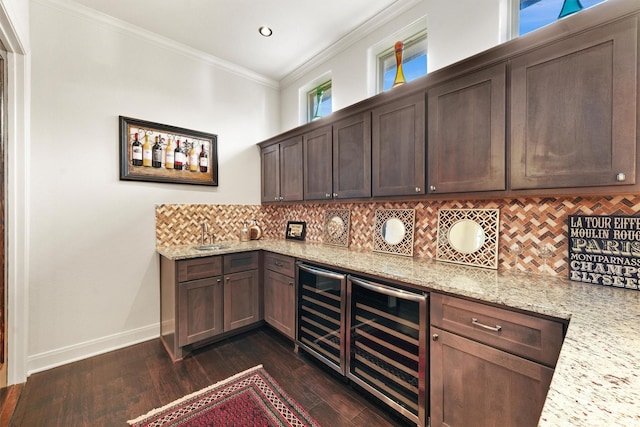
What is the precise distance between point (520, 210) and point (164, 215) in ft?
10.6

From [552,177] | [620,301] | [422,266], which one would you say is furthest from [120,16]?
[620,301]

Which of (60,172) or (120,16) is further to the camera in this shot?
(120,16)

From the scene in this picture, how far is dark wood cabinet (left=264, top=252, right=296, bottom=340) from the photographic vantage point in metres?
2.51

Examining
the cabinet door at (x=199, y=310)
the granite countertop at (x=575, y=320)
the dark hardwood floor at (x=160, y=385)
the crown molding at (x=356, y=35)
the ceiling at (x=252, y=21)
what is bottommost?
the dark hardwood floor at (x=160, y=385)

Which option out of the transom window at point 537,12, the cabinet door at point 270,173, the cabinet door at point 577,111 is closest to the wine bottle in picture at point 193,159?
the cabinet door at point 270,173

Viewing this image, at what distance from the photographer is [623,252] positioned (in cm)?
137

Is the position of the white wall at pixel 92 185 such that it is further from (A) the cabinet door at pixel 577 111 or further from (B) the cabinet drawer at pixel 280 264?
(A) the cabinet door at pixel 577 111

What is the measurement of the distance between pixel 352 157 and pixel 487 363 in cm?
178

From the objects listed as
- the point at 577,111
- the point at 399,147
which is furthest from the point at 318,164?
the point at 577,111

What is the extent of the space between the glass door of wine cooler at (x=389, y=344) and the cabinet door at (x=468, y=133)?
83cm

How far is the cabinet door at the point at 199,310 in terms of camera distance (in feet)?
7.89

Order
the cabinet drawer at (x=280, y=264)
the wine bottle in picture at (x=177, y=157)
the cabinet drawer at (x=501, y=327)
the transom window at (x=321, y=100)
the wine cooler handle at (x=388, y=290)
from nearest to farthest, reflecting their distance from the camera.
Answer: the cabinet drawer at (x=501, y=327) < the wine cooler handle at (x=388, y=290) < the cabinet drawer at (x=280, y=264) < the wine bottle in picture at (x=177, y=157) < the transom window at (x=321, y=100)

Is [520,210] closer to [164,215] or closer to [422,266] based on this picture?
[422,266]

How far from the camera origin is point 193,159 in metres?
3.08
